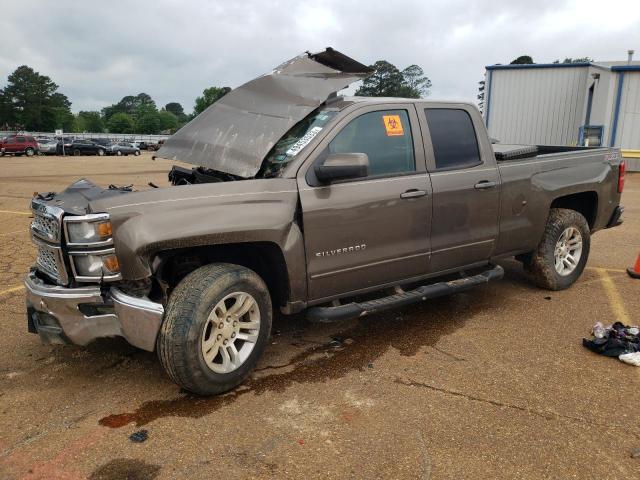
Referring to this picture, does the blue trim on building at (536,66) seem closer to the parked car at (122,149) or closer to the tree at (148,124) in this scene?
the parked car at (122,149)

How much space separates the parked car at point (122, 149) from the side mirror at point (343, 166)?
159ft

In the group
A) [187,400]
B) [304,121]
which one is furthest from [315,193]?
[187,400]

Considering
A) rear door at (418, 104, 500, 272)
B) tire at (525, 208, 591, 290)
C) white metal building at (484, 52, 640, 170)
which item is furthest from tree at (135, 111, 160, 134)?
rear door at (418, 104, 500, 272)

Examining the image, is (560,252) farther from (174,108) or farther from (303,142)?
(174,108)

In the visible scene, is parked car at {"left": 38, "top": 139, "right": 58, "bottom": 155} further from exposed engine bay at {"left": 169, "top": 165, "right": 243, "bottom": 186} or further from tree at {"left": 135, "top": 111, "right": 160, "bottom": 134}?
tree at {"left": 135, "top": 111, "right": 160, "bottom": 134}

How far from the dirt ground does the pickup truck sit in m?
0.36

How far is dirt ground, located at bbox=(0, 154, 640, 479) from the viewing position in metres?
2.68

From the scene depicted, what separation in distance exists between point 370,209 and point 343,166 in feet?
1.59

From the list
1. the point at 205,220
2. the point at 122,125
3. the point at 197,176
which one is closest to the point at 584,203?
the point at 197,176

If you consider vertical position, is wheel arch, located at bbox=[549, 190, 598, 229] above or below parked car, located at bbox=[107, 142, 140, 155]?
above

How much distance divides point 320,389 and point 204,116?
2534 mm

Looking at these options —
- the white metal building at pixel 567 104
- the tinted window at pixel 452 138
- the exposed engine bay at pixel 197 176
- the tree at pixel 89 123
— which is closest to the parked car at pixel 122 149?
the white metal building at pixel 567 104

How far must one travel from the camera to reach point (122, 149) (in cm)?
4844

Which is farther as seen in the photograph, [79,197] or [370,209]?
[370,209]
